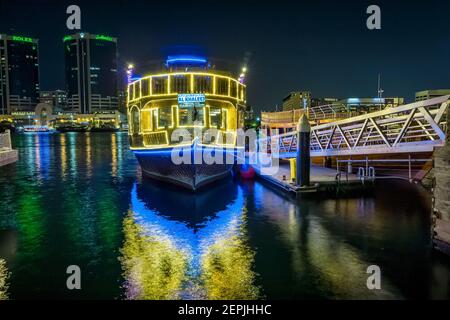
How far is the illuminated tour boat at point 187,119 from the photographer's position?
2138cm

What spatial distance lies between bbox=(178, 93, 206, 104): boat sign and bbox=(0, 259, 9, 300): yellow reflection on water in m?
12.8

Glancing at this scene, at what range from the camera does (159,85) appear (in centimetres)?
2339

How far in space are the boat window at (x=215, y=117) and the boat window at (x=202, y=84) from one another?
1568mm

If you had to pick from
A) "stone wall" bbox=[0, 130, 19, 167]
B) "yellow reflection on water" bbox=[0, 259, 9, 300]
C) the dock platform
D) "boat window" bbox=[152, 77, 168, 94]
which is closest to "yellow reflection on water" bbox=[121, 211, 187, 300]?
"yellow reflection on water" bbox=[0, 259, 9, 300]

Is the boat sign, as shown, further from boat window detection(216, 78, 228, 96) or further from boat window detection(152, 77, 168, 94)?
boat window detection(216, 78, 228, 96)

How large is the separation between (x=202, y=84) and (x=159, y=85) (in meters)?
2.68

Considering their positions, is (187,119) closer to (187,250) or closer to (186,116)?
(186,116)

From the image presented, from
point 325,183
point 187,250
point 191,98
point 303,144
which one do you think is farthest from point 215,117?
point 187,250

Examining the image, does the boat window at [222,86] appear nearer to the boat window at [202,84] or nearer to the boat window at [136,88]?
the boat window at [202,84]

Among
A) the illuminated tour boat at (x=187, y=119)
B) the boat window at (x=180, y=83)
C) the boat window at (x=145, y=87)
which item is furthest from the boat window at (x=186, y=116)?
the boat window at (x=145, y=87)

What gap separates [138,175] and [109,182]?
3858mm

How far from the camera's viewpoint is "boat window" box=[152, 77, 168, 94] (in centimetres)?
2316
